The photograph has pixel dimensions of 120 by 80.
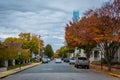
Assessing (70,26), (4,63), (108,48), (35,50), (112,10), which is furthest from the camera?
(35,50)

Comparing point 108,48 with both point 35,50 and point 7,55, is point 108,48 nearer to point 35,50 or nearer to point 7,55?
point 7,55

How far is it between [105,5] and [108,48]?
6.17 metres

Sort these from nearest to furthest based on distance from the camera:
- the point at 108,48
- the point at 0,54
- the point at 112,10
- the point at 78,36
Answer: the point at 112,10 < the point at 108,48 < the point at 0,54 < the point at 78,36

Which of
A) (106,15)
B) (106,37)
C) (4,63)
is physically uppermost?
(106,15)

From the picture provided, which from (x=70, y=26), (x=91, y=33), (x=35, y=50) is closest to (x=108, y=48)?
(x=91, y=33)

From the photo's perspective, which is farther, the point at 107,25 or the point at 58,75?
the point at 107,25

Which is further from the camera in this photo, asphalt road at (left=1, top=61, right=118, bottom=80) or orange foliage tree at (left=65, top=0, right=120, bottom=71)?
orange foliage tree at (left=65, top=0, right=120, bottom=71)

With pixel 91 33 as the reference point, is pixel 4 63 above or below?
below

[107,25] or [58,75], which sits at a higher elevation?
[107,25]

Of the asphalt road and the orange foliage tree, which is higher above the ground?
Result: the orange foliage tree

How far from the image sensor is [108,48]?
162 feet

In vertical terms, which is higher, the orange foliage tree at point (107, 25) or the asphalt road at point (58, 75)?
the orange foliage tree at point (107, 25)

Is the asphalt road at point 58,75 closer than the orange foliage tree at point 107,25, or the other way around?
the asphalt road at point 58,75

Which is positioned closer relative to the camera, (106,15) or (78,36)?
(106,15)
